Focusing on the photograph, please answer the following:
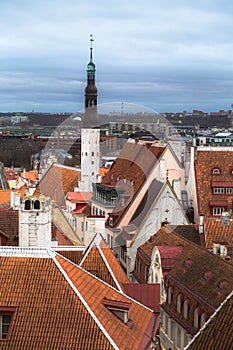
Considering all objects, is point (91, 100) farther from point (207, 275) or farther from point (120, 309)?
point (120, 309)

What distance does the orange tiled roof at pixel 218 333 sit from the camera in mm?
25000

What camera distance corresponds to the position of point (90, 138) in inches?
2682

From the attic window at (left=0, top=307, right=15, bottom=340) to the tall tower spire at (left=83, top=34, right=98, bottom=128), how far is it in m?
36.4

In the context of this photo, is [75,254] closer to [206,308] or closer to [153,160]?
[206,308]

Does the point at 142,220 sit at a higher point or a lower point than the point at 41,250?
lower

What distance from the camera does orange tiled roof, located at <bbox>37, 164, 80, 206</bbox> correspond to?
255ft

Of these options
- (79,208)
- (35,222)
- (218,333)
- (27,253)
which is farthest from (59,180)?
(218,333)

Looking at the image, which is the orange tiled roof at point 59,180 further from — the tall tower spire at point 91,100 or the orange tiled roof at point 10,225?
the orange tiled roof at point 10,225

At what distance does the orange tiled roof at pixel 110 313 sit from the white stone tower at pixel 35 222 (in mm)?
8725

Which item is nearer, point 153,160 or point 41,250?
point 41,250

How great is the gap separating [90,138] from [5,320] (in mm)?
42799

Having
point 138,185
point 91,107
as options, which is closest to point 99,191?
point 138,185

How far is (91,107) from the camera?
63688mm

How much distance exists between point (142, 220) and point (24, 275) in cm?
3476
